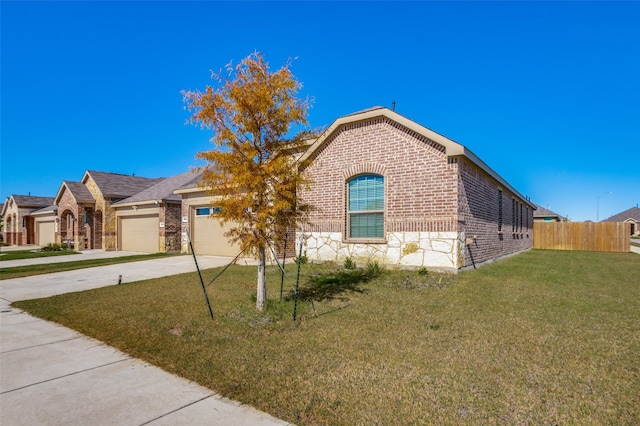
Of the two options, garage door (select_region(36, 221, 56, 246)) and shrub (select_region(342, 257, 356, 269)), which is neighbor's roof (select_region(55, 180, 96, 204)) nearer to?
garage door (select_region(36, 221, 56, 246))

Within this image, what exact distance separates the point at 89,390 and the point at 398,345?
3650 mm

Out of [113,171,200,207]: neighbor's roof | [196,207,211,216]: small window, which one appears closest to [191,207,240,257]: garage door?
[196,207,211,216]: small window

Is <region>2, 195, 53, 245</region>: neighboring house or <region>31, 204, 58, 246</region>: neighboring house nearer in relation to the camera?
<region>31, 204, 58, 246</region>: neighboring house

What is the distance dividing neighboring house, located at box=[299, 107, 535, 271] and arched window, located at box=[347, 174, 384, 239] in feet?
0.10

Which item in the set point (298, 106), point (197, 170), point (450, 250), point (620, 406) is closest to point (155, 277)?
point (197, 170)

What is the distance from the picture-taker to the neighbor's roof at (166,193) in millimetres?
19633

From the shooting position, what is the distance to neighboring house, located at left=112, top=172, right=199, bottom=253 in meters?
19.6

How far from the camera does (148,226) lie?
21.0 meters

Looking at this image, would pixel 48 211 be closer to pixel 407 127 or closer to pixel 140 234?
pixel 140 234

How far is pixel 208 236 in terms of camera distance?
17594mm

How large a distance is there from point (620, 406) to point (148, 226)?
71.9 ft

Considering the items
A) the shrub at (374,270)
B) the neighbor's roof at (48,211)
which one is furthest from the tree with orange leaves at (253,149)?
the neighbor's roof at (48,211)

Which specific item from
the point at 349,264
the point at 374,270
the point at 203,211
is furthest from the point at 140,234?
the point at 374,270

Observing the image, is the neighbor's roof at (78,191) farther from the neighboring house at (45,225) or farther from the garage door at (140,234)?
the neighboring house at (45,225)
